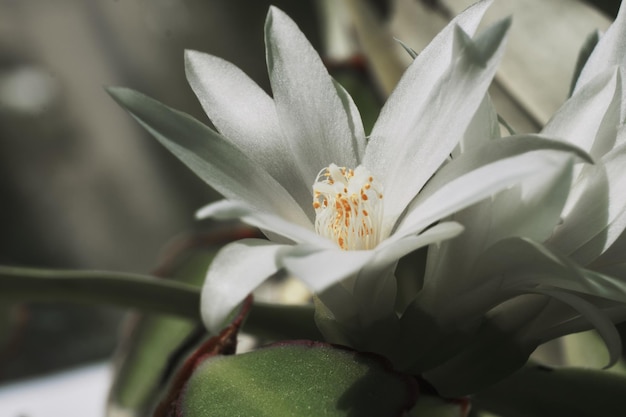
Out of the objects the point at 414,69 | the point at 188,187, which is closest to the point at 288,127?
the point at 414,69

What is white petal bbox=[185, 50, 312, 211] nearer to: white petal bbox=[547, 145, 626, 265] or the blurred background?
white petal bbox=[547, 145, 626, 265]

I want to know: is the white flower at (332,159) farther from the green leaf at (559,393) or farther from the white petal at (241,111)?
the green leaf at (559,393)

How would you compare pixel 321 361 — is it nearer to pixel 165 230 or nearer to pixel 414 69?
pixel 414 69

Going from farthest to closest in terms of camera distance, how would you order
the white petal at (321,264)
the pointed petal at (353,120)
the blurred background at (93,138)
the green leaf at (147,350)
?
the blurred background at (93,138)
the green leaf at (147,350)
the pointed petal at (353,120)
the white petal at (321,264)

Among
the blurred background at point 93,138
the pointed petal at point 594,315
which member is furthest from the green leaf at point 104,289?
the blurred background at point 93,138

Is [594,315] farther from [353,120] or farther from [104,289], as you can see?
[104,289]

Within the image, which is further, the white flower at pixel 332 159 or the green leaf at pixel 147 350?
the green leaf at pixel 147 350

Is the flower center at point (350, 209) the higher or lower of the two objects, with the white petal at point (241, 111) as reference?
lower

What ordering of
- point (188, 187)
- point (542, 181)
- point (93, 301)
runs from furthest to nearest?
point (188, 187)
point (93, 301)
point (542, 181)
